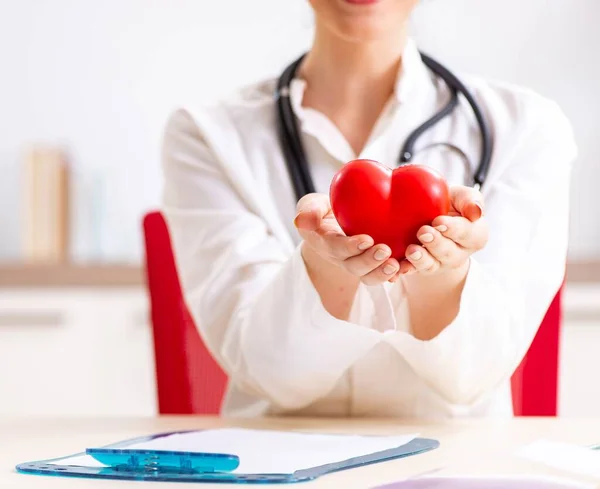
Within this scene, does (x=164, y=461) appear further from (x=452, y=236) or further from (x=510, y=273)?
(x=510, y=273)

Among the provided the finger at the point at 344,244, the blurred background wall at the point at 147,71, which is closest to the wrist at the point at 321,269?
the finger at the point at 344,244

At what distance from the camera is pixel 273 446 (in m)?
0.80

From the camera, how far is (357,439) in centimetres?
84

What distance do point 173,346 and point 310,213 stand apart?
0.48 m

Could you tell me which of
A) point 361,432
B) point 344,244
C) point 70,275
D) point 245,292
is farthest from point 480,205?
point 70,275

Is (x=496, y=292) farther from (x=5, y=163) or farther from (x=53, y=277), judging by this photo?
(x=5, y=163)

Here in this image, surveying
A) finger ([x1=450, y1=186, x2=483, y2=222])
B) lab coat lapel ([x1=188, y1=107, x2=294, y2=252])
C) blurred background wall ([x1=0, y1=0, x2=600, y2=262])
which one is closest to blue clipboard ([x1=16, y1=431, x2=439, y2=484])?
finger ([x1=450, y1=186, x2=483, y2=222])

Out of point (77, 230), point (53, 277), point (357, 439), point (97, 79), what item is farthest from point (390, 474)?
point (97, 79)

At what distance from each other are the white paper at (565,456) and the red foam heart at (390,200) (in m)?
0.20

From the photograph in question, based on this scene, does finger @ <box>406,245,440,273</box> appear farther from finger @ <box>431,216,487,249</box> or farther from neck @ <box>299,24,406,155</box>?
neck @ <box>299,24,406,155</box>

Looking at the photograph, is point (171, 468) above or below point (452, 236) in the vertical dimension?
below

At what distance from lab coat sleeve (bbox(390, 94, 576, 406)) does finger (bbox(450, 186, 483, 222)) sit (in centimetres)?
12

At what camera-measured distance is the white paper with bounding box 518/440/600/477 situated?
28.1 inches

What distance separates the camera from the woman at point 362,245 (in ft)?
3.25
